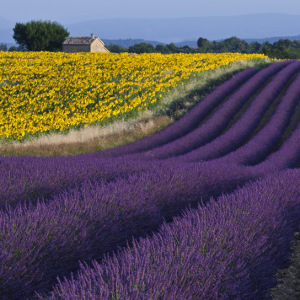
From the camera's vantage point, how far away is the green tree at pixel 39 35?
4938 centimetres

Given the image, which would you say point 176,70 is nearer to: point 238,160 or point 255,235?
point 238,160

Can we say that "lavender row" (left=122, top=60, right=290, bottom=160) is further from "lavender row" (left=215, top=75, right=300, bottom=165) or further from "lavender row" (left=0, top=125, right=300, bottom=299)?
"lavender row" (left=0, top=125, right=300, bottom=299)

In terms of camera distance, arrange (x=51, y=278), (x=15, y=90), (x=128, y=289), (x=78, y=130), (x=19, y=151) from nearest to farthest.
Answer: (x=128, y=289), (x=51, y=278), (x=19, y=151), (x=78, y=130), (x=15, y=90)

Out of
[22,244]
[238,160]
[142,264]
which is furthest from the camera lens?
[238,160]

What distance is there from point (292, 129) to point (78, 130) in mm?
7329

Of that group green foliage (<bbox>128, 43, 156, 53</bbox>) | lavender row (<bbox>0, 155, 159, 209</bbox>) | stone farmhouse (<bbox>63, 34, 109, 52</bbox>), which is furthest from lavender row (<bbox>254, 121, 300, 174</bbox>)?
green foliage (<bbox>128, 43, 156, 53</bbox>)

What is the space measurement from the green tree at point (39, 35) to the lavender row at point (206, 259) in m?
48.6

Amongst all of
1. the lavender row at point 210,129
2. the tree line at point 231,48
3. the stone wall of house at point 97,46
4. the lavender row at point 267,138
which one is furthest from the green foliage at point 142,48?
the lavender row at point 267,138

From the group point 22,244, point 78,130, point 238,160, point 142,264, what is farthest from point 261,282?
point 78,130

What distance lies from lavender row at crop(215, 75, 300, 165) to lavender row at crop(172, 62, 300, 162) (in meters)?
0.55

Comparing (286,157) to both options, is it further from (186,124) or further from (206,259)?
(206,259)

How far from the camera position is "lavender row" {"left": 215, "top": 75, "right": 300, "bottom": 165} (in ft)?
33.3

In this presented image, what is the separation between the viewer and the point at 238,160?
387 inches

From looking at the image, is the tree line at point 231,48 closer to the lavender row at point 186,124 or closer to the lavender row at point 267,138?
the lavender row at point 186,124
